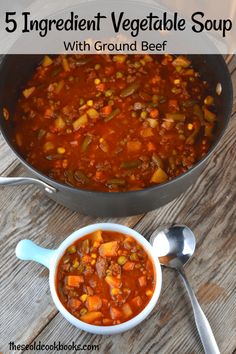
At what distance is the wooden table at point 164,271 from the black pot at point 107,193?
11 cm

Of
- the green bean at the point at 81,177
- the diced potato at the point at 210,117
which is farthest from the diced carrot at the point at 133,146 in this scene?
the diced potato at the point at 210,117

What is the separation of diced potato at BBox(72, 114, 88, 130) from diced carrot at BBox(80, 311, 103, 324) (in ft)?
2.57

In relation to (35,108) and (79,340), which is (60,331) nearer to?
(79,340)

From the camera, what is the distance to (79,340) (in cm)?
224

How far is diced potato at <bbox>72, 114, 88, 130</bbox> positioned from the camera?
99.4 inches

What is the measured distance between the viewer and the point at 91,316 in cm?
213

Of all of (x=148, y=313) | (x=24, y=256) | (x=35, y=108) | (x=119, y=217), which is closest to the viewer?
(x=148, y=313)

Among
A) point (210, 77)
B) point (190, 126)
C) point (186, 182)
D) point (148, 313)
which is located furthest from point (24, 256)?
A: point (210, 77)

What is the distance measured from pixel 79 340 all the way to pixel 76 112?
928 millimetres

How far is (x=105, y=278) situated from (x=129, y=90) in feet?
2.81

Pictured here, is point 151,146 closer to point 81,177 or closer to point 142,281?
point 81,177

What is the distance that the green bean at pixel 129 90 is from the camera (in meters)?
2.62

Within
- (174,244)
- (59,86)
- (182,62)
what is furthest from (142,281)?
(182,62)

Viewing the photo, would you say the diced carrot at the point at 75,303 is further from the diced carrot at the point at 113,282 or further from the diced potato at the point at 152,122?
the diced potato at the point at 152,122
